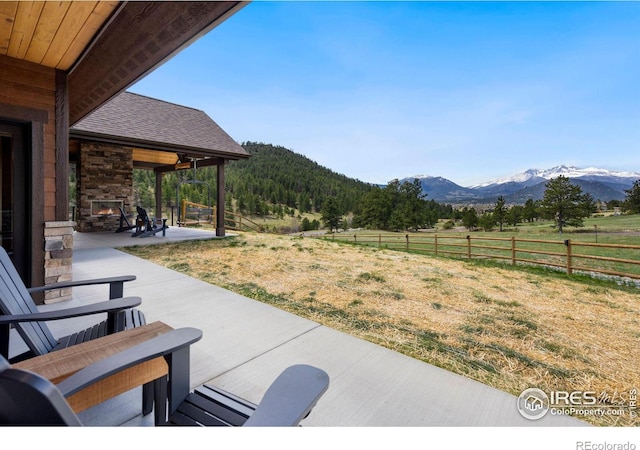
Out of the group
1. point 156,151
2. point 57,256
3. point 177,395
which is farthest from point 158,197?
point 177,395

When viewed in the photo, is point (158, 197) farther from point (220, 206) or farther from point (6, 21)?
point (6, 21)

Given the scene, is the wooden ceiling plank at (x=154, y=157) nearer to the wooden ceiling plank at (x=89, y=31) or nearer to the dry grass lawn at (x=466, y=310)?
the dry grass lawn at (x=466, y=310)

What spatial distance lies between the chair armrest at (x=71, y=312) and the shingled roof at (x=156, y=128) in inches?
264

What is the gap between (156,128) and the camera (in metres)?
8.86

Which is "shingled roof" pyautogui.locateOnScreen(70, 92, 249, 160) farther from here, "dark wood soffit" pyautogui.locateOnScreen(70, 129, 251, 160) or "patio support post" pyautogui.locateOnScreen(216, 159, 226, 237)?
"patio support post" pyautogui.locateOnScreen(216, 159, 226, 237)

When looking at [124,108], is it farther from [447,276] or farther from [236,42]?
[447,276]

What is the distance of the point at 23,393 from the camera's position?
63 centimetres

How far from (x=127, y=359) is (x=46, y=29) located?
2947 millimetres

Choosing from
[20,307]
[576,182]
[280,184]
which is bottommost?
[20,307]

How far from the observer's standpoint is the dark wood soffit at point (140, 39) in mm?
2045

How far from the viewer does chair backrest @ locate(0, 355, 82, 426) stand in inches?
24.5

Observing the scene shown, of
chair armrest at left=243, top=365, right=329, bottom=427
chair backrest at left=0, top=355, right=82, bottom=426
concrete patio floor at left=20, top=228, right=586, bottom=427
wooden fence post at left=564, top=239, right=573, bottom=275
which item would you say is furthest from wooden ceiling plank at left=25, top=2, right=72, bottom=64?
wooden fence post at left=564, top=239, right=573, bottom=275
